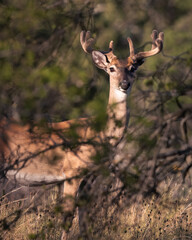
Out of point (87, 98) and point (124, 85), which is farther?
point (124, 85)

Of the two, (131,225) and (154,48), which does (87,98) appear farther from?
(154,48)

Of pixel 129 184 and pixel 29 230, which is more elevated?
pixel 129 184

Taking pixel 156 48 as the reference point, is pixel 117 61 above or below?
below

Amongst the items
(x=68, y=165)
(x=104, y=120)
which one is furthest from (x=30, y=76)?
(x=68, y=165)

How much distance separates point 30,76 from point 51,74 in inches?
8.3

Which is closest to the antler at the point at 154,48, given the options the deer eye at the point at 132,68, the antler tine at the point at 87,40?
the deer eye at the point at 132,68

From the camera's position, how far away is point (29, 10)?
4023 millimetres

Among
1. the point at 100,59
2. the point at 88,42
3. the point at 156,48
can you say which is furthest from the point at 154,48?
the point at 88,42

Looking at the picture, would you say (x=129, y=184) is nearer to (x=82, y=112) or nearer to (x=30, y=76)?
(x=82, y=112)

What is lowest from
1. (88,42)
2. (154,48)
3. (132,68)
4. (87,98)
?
(132,68)

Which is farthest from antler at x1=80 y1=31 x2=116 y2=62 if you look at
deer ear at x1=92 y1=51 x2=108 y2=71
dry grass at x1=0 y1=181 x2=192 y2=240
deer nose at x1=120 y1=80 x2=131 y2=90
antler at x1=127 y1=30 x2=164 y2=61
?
dry grass at x1=0 y1=181 x2=192 y2=240

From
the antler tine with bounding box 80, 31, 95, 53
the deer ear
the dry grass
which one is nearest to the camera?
the dry grass

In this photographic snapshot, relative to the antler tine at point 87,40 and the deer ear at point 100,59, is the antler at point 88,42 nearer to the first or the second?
the antler tine at point 87,40

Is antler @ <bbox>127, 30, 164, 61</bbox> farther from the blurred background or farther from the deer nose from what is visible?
the blurred background
